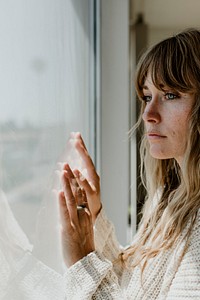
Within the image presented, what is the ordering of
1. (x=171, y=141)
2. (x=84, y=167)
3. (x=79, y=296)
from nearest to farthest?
(x=79, y=296) < (x=171, y=141) < (x=84, y=167)

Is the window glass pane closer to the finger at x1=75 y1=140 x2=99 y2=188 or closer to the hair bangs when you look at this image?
the finger at x1=75 y1=140 x2=99 y2=188

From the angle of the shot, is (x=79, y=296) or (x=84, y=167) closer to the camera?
(x=79, y=296)

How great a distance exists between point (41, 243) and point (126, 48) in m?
0.92

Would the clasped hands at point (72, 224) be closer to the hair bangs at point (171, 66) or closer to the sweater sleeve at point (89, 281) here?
the sweater sleeve at point (89, 281)

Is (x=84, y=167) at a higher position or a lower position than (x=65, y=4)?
lower

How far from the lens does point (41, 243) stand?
1.23m

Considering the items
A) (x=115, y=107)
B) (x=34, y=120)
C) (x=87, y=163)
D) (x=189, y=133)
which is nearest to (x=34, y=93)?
(x=34, y=120)

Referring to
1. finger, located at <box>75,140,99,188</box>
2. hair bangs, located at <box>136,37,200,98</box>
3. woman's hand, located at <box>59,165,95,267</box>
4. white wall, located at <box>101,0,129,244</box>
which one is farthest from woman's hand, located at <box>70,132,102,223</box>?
white wall, located at <box>101,0,129,244</box>

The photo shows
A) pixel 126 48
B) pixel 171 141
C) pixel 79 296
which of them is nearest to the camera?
pixel 79 296

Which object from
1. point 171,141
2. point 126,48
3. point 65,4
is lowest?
point 171,141

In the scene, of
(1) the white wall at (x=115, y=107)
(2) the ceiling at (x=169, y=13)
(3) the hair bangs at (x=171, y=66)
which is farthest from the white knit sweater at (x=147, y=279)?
(2) the ceiling at (x=169, y=13)

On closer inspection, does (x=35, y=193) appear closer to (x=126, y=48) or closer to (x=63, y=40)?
(x=63, y=40)

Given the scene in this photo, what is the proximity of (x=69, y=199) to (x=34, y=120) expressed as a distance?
0.20 meters

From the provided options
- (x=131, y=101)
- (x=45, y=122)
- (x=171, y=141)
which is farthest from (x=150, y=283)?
(x=131, y=101)
